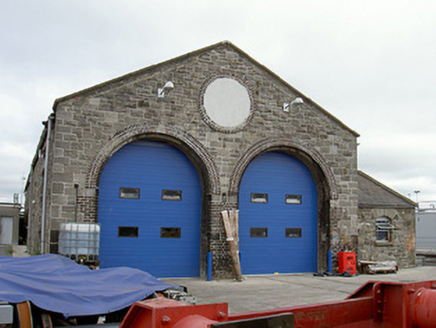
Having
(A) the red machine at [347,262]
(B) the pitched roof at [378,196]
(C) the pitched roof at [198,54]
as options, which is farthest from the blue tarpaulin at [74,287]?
(B) the pitched roof at [378,196]

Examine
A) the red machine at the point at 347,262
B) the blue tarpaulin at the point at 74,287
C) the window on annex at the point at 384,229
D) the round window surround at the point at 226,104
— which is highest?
the round window surround at the point at 226,104

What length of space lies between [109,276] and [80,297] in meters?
0.88

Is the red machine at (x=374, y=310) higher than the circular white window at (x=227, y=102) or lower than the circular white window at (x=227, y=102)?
lower

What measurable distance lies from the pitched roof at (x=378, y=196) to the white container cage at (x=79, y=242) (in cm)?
1000

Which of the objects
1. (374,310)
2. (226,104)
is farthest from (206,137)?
(374,310)

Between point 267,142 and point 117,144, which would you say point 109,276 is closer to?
point 117,144

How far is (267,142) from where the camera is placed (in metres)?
15.3

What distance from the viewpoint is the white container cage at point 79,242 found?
11609mm

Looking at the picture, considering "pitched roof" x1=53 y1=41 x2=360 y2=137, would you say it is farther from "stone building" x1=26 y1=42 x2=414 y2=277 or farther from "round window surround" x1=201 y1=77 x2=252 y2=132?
"round window surround" x1=201 y1=77 x2=252 y2=132

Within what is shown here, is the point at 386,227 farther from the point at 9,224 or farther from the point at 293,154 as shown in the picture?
the point at 9,224

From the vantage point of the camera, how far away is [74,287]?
6539 millimetres

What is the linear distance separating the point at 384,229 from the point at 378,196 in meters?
1.43

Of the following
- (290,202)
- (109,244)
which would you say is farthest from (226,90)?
(109,244)

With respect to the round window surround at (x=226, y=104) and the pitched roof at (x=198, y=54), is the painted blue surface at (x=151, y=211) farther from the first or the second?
the pitched roof at (x=198, y=54)
